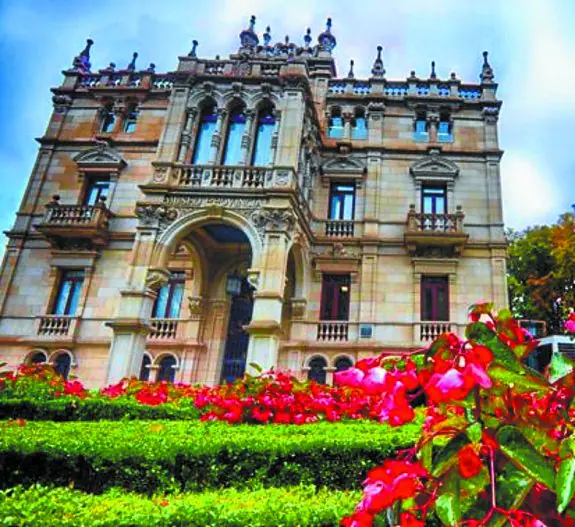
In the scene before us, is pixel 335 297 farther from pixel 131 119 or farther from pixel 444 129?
pixel 131 119

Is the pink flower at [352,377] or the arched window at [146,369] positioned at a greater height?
the arched window at [146,369]

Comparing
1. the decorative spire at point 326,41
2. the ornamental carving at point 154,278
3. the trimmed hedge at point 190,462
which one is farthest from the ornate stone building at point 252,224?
the trimmed hedge at point 190,462

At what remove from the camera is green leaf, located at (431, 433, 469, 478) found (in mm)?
1416

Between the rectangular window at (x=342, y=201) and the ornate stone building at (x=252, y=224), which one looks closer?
the ornate stone building at (x=252, y=224)

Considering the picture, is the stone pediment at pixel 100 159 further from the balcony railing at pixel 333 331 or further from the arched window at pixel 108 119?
the balcony railing at pixel 333 331

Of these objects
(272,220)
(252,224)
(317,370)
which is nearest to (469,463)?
(272,220)

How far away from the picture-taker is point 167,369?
677 inches

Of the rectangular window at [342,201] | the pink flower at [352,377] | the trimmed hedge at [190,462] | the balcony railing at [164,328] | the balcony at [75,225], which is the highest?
the rectangular window at [342,201]

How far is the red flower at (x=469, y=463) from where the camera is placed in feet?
4.49

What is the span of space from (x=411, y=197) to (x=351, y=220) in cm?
286

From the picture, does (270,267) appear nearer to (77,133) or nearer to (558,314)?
(77,133)

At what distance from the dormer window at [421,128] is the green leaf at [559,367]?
774 inches

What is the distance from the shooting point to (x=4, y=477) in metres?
4.98

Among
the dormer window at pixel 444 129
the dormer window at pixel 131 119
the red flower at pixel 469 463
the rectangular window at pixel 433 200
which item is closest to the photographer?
the red flower at pixel 469 463
